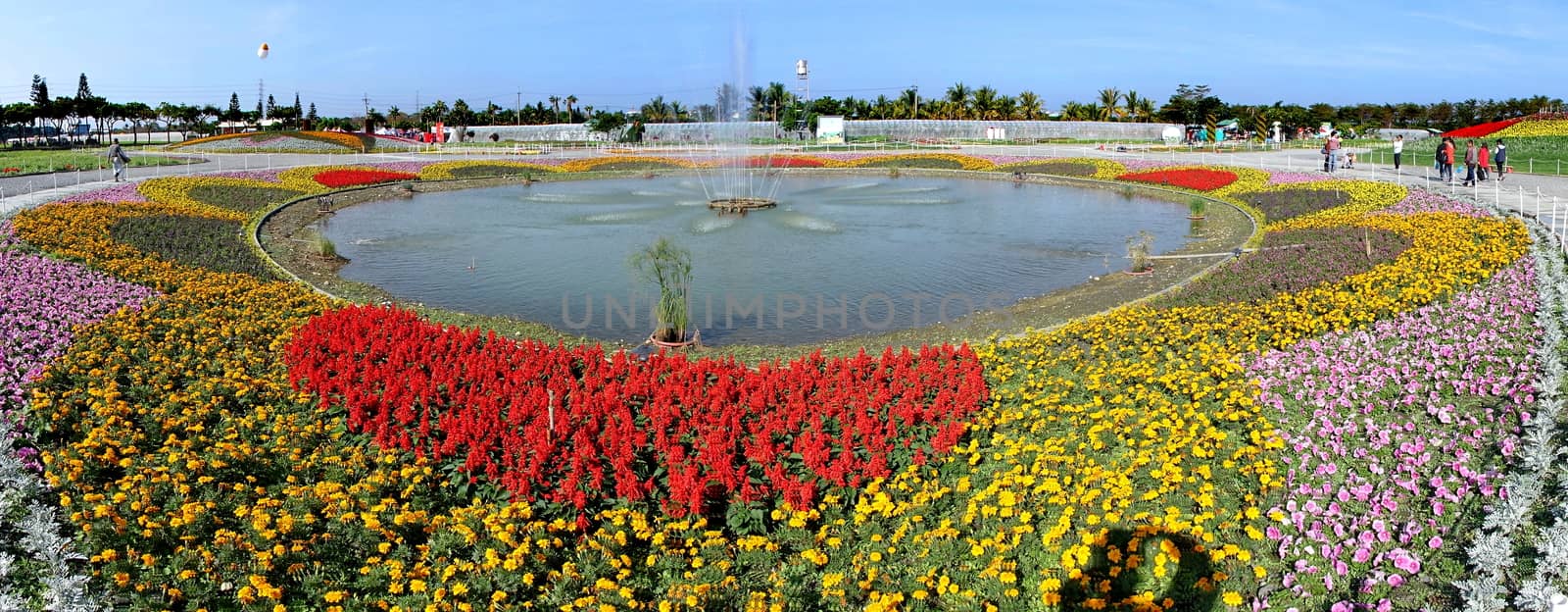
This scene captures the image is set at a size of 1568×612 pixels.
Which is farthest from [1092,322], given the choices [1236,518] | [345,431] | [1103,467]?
[345,431]

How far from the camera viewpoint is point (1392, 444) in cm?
612

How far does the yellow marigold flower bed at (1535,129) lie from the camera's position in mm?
37562

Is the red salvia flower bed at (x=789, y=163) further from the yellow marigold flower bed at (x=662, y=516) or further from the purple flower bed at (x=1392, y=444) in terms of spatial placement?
the purple flower bed at (x=1392, y=444)

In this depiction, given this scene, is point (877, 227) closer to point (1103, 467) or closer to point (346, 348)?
point (346, 348)

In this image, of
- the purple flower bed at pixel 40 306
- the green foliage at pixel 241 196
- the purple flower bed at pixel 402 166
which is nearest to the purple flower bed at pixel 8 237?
the purple flower bed at pixel 40 306

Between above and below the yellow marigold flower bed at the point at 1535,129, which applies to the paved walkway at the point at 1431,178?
below

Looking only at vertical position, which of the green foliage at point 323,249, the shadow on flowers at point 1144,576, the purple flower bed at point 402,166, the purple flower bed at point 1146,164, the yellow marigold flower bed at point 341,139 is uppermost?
the yellow marigold flower bed at point 341,139

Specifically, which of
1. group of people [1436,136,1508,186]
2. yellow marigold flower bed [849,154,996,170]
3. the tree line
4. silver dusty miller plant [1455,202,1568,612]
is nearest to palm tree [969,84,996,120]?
the tree line

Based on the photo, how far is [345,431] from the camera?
7402mm

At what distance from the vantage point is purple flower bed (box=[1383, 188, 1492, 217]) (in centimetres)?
1562

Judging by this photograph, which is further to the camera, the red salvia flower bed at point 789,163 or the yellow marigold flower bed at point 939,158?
the red salvia flower bed at point 789,163

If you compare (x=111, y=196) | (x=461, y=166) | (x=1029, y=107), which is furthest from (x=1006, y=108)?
(x=111, y=196)

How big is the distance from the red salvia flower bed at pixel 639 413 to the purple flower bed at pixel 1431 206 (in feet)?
38.4

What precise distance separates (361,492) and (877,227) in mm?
16768
